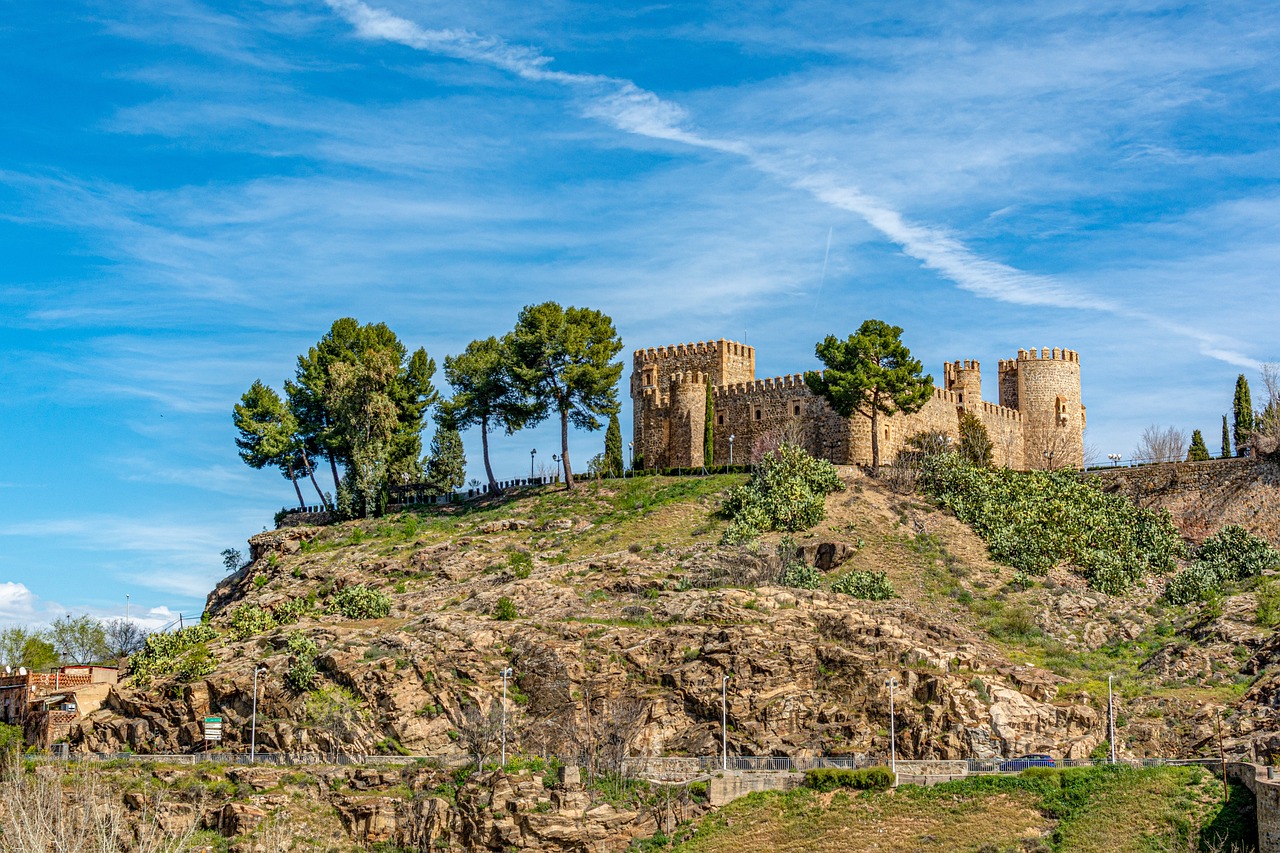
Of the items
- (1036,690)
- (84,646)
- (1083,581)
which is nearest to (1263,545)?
(1083,581)

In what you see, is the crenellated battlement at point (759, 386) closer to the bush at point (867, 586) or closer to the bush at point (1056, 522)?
the bush at point (1056, 522)

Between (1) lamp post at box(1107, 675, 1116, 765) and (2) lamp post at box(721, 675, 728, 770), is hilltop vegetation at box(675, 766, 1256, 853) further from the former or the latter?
(1) lamp post at box(1107, 675, 1116, 765)

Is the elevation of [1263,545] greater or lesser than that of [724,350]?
lesser

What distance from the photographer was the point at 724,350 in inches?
3782

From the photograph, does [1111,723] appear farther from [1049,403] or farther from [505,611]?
[1049,403]

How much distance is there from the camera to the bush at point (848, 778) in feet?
182

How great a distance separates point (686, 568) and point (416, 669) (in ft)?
47.2

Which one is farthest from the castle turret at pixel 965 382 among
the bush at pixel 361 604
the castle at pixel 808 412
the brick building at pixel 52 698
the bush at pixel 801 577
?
the brick building at pixel 52 698

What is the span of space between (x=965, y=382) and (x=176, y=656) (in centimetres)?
4875

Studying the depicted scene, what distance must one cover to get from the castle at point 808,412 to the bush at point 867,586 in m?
18.3

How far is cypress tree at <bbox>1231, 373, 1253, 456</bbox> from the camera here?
86375mm

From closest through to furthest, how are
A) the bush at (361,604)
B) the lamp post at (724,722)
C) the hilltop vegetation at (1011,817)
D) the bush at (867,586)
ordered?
1. the hilltop vegetation at (1011,817)
2. the lamp post at (724,722)
3. the bush at (867,586)
4. the bush at (361,604)

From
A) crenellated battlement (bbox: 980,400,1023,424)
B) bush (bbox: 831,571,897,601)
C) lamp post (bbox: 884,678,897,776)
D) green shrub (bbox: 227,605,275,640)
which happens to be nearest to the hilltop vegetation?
lamp post (bbox: 884,678,897,776)

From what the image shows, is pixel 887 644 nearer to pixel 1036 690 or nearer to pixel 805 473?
pixel 1036 690
